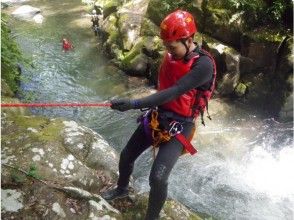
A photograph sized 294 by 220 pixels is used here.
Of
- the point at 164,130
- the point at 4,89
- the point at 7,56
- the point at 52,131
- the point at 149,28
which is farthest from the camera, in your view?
the point at 149,28

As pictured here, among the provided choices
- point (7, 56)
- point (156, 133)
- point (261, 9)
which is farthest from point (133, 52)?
point (156, 133)

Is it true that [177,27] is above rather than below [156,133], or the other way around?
above

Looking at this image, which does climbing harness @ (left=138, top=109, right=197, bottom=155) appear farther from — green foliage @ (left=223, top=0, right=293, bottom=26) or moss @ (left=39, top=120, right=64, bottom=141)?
green foliage @ (left=223, top=0, right=293, bottom=26)

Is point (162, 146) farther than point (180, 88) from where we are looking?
Yes

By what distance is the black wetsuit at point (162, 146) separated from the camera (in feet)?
14.3

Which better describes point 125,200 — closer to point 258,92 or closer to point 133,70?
point 258,92

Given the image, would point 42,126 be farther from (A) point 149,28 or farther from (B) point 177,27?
(A) point 149,28

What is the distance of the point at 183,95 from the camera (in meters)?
4.67

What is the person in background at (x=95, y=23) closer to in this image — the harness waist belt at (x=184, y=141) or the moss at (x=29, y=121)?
the moss at (x=29, y=121)

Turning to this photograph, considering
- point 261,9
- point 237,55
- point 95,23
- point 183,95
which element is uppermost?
point 183,95

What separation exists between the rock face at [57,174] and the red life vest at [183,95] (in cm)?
166

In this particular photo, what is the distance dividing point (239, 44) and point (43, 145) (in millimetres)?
8487

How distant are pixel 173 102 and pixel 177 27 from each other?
3.03 ft

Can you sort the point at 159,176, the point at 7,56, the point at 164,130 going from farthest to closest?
1. the point at 7,56
2. the point at 164,130
3. the point at 159,176
